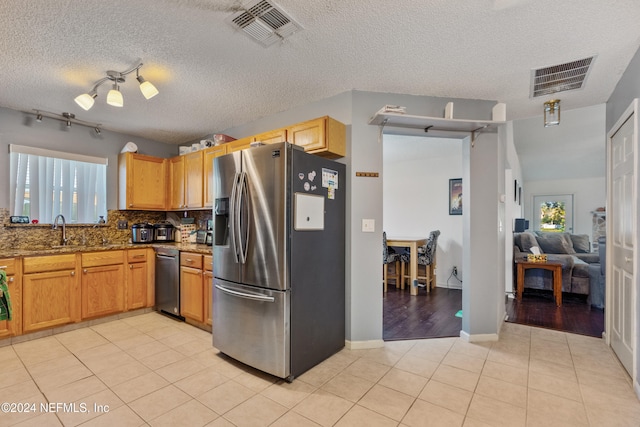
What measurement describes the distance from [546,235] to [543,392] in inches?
215

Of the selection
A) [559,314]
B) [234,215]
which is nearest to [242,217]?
[234,215]

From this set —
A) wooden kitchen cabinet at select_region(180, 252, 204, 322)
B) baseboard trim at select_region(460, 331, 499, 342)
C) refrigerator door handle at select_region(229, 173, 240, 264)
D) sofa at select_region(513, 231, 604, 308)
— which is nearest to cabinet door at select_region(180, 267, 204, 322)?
wooden kitchen cabinet at select_region(180, 252, 204, 322)

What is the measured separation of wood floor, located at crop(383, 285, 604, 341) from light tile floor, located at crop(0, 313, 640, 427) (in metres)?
0.31

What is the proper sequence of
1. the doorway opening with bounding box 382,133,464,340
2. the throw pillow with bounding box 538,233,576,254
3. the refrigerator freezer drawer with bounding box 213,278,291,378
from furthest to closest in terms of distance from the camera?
the throw pillow with bounding box 538,233,576,254 < the doorway opening with bounding box 382,133,464,340 < the refrigerator freezer drawer with bounding box 213,278,291,378

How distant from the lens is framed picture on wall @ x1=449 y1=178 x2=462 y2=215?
218 inches

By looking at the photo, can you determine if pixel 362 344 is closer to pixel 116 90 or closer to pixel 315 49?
pixel 315 49

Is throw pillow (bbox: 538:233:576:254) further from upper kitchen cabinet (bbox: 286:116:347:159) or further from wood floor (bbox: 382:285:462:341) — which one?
upper kitchen cabinet (bbox: 286:116:347:159)

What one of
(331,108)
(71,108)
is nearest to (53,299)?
(71,108)

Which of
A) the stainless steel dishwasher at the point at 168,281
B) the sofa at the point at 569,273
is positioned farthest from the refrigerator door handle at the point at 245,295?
the sofa at the point at 569,273

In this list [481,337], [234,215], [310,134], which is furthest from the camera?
[481,337]

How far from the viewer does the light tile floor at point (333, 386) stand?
1.85m

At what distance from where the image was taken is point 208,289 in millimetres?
3252

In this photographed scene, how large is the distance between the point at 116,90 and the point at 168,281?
2.25m

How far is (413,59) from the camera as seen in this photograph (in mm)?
2354
